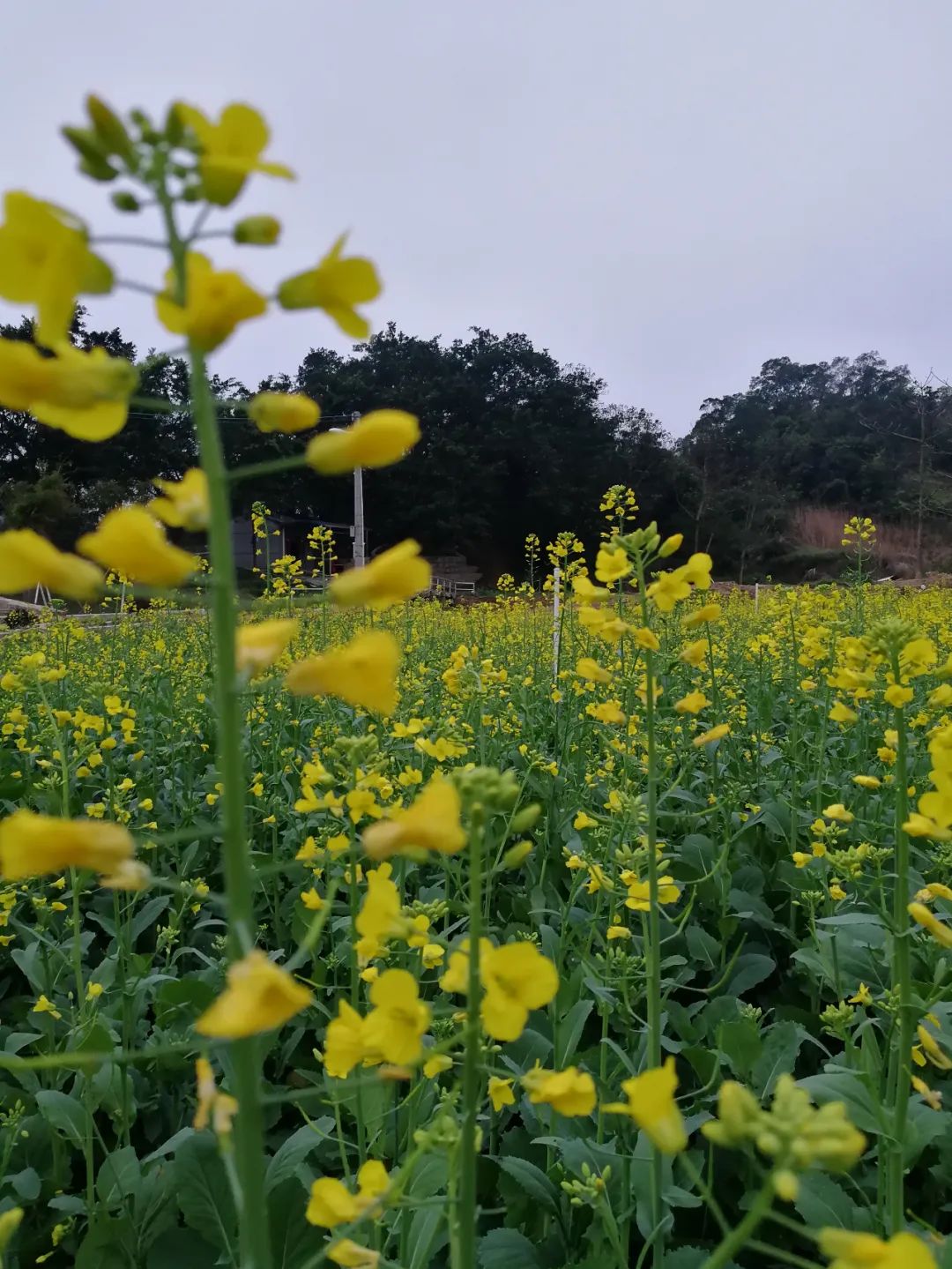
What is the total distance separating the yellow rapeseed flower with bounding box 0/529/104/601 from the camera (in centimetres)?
81

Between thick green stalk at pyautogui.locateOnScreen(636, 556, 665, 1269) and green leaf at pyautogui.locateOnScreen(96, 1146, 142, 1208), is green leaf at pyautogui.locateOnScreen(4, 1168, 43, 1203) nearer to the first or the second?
green leaf at pyautogui.locateOnScreen(96, 1146, 142, 1208)

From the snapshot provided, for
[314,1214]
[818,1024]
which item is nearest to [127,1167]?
[314,1214]

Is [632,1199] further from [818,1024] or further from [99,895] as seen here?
[99,895]

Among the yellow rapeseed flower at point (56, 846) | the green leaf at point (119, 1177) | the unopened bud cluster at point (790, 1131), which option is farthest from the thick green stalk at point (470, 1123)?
the green leaf at point (119, 1177)

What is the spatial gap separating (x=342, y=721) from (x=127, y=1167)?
9.15ft

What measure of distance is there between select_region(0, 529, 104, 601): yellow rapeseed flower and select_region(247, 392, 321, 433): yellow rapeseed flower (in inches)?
9.0

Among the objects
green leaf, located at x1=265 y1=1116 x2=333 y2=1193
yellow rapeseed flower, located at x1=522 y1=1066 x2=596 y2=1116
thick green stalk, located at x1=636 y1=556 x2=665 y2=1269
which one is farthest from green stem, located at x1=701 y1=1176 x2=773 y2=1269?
green leaf, located at x1=265 y1=1116 x2=333 y2=1193

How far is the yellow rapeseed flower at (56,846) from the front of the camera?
2.28ft

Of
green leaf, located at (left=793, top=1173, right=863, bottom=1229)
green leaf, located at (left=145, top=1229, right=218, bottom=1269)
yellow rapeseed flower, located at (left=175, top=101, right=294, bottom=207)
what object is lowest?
green leaf, located at (left=145, top=1229, right=218, bottom=1269)

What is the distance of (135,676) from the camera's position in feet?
20.8

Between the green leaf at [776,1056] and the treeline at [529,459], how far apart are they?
1566 inches

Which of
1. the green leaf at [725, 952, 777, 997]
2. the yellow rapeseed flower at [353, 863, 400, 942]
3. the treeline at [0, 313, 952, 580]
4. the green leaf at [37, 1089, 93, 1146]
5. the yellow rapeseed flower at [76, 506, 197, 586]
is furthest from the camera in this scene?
the treeline at [0, 313, 952, 580]

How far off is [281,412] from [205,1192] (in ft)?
7.04

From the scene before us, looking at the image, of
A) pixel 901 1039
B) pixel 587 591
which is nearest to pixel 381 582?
pixel 587 591
